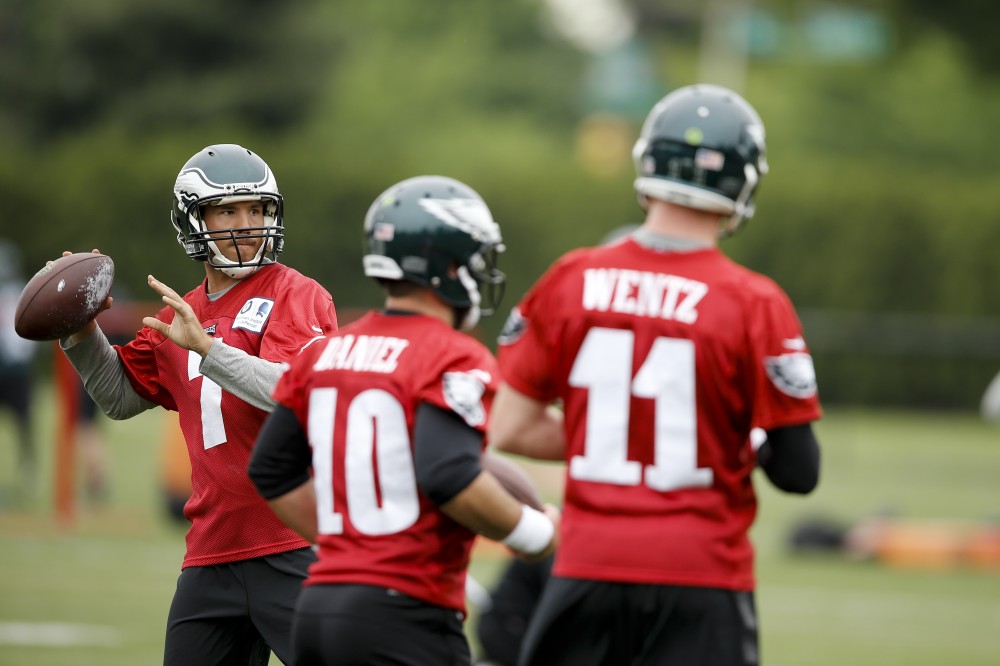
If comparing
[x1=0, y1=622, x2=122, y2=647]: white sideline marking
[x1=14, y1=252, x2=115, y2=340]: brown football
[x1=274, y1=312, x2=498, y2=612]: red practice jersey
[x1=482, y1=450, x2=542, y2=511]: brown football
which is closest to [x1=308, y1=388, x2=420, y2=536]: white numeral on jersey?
[x1=274, y1=312, x2=498, y2=612]: red practice jersey

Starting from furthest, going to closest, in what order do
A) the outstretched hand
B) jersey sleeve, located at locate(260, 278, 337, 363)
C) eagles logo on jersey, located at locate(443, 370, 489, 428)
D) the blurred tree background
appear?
the blurred tree background → jersey sleeve, located at locate(260, 278, 337, 363) → the outstretched hand → eagles logo on jersey, located at locate(443, 370, 489, 428)

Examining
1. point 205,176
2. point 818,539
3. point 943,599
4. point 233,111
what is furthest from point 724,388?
point 233,111

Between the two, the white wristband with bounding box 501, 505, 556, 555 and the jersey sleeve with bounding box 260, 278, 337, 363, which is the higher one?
the jersey sleeve with bounding box 260, 278, 337, 363

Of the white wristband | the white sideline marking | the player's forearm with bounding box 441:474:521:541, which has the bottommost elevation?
the white sideline marking

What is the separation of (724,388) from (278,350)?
59.7 inches

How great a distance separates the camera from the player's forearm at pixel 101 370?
4984 mm

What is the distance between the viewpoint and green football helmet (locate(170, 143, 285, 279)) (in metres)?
4.89

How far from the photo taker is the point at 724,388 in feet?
12.5

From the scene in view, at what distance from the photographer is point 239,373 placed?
460cm

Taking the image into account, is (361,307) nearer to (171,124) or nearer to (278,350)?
(171,124)

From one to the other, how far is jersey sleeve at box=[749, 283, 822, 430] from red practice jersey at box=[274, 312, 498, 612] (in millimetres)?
664

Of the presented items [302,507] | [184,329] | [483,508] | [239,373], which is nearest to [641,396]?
[483,508]

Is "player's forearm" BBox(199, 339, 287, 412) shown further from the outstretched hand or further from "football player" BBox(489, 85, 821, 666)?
"football player" BBox(489, 85, 821, 666)

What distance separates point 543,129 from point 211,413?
3960cm
